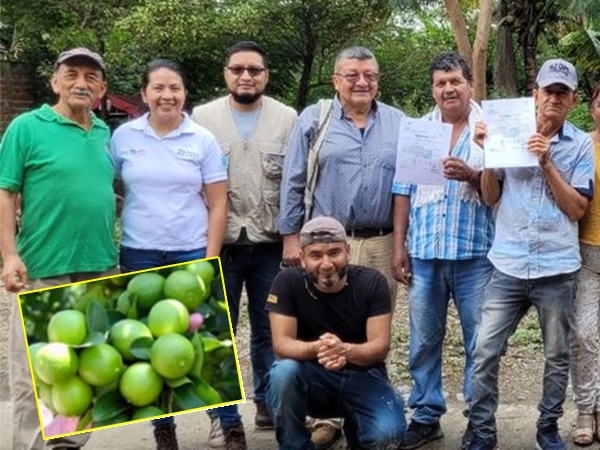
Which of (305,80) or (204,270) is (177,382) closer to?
(204,270)

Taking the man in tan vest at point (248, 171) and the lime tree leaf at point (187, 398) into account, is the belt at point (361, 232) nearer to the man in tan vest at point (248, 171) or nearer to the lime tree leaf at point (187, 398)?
the man in tan vest at point (248, 171)

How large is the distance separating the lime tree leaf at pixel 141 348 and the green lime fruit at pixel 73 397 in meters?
0.20

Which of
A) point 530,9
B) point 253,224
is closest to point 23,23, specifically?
point 530,9

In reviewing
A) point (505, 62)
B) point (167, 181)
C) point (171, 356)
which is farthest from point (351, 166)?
point (505, 62)

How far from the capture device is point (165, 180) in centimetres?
361

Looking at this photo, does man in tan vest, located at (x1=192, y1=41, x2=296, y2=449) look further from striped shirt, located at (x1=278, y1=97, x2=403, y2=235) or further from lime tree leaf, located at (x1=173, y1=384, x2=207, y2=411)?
lime tree leaf, located at (x1=173, y1=384, x2=207, y2=411)

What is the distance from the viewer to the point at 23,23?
1343cm

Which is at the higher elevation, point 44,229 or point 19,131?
point 19,131

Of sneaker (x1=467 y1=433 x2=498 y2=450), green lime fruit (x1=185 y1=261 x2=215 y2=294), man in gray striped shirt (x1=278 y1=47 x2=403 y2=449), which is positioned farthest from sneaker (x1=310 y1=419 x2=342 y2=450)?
green lime fruit (x1=185 y1=261 x2=215 y2=294)

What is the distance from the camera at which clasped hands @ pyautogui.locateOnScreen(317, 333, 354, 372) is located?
11.7 feet

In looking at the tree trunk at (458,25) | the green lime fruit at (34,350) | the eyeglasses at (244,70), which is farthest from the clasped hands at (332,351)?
the tree trunk at (458,25)

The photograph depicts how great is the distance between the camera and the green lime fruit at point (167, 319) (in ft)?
9.41

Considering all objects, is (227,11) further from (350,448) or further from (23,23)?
(350,448)

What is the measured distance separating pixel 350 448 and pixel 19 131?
2.10 metres
